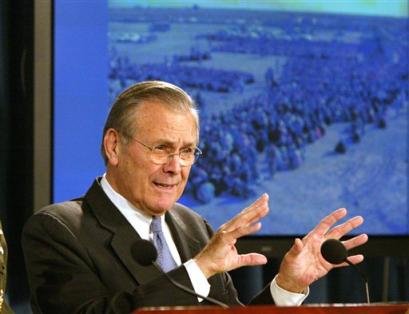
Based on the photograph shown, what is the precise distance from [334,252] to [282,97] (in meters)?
2.03

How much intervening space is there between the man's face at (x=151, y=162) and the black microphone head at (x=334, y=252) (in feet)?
2.08

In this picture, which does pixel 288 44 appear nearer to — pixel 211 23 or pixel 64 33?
pixel 211 23

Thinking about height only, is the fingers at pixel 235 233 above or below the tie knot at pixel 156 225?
above

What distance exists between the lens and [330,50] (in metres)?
4.88

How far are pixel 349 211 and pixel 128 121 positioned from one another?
1.82 metres

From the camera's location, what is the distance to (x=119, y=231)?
10.7ft

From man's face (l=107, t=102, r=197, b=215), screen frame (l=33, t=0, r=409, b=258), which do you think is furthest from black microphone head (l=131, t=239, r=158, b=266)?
screen frame (l=33, t=0, r=409, b=258)

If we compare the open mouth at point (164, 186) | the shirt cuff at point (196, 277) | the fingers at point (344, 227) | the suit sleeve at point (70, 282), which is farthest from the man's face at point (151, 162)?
the fingers at point (344, 227)

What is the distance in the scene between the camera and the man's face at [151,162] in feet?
10.8

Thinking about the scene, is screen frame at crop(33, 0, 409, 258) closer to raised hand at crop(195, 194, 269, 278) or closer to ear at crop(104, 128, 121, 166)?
ear at crop(104, 128, 121, 166)

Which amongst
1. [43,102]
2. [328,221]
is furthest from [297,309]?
[43,102]

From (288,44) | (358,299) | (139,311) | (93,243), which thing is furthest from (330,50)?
(139,311)

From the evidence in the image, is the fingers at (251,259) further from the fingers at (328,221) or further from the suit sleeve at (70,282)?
the fingers at (328,221)

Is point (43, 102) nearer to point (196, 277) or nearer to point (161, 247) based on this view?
point (161, 247)
